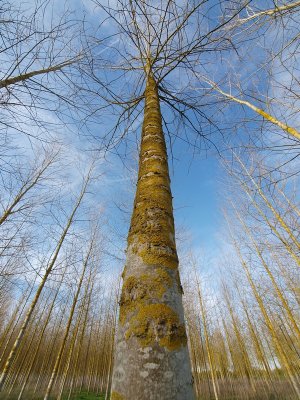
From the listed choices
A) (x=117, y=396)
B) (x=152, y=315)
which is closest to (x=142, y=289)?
(x=152, y=315)

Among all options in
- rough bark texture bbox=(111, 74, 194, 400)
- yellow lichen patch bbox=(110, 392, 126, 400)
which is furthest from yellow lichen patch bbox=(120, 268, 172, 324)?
yellow lichen patch bbox=(110, 392, 126, 400)

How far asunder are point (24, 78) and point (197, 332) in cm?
1367

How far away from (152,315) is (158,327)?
0.04 meters

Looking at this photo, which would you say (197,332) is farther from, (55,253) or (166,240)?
(166,240)

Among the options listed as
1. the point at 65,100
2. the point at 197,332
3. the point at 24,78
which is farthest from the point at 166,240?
the point at 197,332

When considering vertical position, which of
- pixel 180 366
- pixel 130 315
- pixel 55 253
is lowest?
pixel 180 366

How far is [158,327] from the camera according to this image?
0.77 metres

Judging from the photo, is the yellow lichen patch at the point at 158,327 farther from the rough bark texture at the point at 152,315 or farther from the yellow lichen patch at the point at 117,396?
the yellow lichen patch at the point at 117,396

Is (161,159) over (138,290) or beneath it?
over

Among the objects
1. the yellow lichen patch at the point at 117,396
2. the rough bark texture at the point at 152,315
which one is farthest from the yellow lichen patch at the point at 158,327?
the yellow lichen patch at the point at 117,396

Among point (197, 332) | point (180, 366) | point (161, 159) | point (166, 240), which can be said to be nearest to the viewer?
point (180, 366)

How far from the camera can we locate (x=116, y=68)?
3455 millimetres

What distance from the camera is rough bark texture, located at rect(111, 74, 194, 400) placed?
677 millimetres

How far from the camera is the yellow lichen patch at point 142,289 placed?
2.77ft
